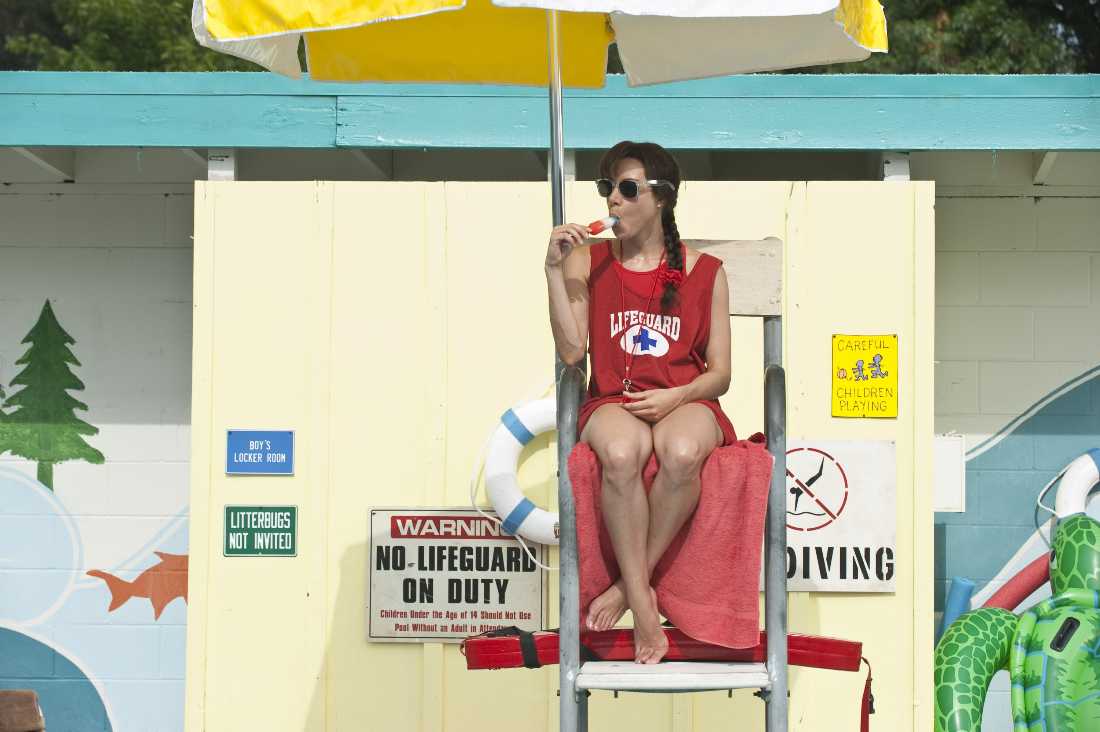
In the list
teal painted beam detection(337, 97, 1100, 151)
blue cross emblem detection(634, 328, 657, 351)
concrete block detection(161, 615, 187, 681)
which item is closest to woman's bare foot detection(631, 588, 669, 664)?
blue cross emblem detection(634, 328, 657, 351)

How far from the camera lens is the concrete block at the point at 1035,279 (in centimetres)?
595

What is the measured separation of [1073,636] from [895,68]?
1014cm

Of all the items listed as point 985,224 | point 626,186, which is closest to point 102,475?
point 626,186

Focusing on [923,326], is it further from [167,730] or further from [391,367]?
[167,730]

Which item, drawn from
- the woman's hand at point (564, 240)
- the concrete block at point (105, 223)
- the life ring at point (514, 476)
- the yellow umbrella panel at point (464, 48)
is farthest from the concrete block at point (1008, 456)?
the concrete block at point (105, 223)

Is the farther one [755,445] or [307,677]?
[307,677]

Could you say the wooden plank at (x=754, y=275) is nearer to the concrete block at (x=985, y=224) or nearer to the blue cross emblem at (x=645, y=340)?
the blue cross emblem at (x=645, y=340)

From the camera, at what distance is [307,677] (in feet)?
16.7

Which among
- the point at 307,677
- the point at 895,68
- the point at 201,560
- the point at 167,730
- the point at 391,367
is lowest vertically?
the point at 167,730

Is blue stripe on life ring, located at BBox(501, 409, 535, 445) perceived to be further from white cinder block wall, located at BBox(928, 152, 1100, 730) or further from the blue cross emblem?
white cinder block wall, located at BBox(928, 152, 1100, 730)

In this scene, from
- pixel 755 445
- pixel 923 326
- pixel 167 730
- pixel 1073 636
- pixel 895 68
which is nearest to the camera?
pixel 755 445

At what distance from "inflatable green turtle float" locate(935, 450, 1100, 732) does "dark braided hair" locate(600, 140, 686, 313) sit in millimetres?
2159

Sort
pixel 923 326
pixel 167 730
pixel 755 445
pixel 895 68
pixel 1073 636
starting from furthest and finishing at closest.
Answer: pixel 895 68 → pixel 167 730 → pixel 923 326 → pixel 1073 636 → pixel 755 445

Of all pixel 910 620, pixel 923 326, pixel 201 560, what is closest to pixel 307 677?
pixel 201 560
